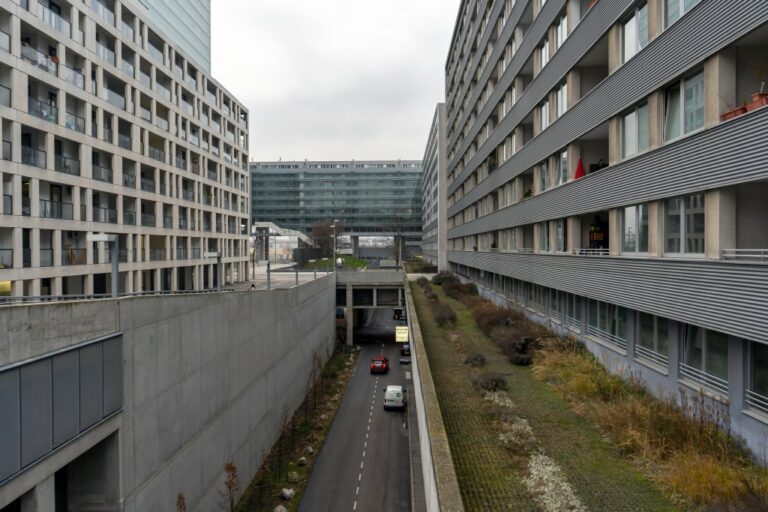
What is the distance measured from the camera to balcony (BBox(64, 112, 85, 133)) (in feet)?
90.5

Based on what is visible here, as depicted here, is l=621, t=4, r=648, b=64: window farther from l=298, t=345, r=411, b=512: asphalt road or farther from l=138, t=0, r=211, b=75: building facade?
l=138, t=0, r=211, b=75: building facade

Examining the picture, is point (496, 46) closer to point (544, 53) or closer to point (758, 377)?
point (544, 53)

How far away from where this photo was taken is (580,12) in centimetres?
1867

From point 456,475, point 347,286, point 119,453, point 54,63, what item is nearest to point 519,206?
point 456,475

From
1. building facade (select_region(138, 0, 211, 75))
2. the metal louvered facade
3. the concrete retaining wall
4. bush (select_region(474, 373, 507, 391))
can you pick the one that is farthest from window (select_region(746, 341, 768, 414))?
building facade (select_region(138, 0, 211, 75))

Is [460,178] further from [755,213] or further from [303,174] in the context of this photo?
[303,174]

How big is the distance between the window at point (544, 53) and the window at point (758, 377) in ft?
53.2

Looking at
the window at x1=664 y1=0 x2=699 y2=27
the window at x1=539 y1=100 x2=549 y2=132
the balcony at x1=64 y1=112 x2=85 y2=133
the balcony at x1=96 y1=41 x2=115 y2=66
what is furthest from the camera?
the balcony at x1=96 y1=41 x2=115 y2=66

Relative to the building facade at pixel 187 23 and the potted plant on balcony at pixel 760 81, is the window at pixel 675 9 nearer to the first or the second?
the potted plant on balcony at pixel 760 81

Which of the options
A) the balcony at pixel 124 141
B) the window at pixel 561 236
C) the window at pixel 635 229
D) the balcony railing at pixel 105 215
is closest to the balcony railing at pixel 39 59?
the balcony at pixel 124 141

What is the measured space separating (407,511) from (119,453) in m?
12.3

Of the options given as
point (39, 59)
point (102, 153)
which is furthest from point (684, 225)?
point (102, 153)

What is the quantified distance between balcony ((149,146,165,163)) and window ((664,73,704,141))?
3624 cm

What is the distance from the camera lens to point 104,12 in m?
32.0
